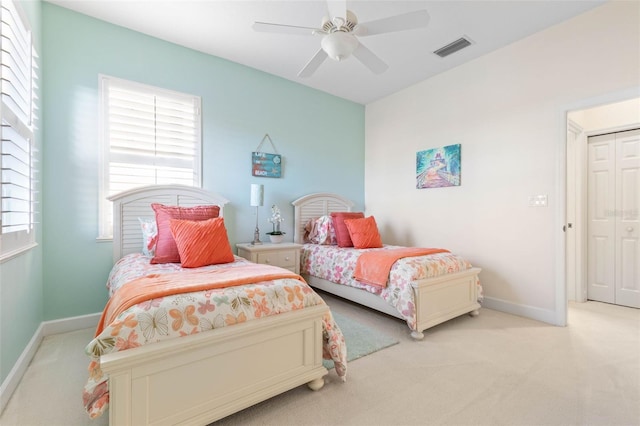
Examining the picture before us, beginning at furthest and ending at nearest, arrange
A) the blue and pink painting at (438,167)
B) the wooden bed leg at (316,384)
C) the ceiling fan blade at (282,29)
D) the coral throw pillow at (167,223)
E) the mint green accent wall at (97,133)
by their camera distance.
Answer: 1. the blue and pink painting at (438,167)
2. the mint green accent wall at (97,133)
3. the coral throw pillow at (167,223)
4. the ceiling fan blade at (282,29)
5. the wooden bed leg at (316,384)

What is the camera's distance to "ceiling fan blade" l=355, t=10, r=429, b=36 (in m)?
1.92

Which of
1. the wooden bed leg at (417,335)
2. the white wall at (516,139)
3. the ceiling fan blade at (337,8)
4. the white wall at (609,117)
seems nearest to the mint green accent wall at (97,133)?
the white wall at (516,139)

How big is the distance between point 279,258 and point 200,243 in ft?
4.07

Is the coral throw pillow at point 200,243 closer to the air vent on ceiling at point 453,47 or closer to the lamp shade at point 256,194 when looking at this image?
the lamp shade at point 256,194

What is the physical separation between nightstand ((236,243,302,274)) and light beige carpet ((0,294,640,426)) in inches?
57.2

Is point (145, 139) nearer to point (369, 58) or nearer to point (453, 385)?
point (369, 58)

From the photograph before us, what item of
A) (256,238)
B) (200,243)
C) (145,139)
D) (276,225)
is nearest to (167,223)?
(200,243)

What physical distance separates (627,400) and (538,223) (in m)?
1.69

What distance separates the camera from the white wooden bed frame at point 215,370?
1233 mm

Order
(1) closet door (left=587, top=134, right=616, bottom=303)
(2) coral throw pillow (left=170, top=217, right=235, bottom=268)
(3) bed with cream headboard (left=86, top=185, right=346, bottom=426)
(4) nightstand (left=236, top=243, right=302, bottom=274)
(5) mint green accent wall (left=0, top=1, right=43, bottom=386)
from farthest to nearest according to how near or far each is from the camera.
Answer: (1) closet door (left=587, top=134, right=616, bottom=303) → (4) nightstand (left=236, top=243, right=302, bottom=274) → (2) coral throw pillow (left=170, top=217, right=235, bottom=268) → (5) mint green accent wall (left=0, top=1, right=43, bottom=386) → (3) bed with cream headboard (left=86, top=185, right=346, bottom=426)

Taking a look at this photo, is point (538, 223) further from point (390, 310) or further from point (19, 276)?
point (19, 276)

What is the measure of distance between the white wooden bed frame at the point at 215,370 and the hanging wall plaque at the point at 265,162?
7.91ft

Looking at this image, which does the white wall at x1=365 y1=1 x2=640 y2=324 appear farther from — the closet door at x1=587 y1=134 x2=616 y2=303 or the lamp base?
the lamp base

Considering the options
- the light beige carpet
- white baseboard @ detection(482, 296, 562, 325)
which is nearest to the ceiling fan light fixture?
the light beige carpet
